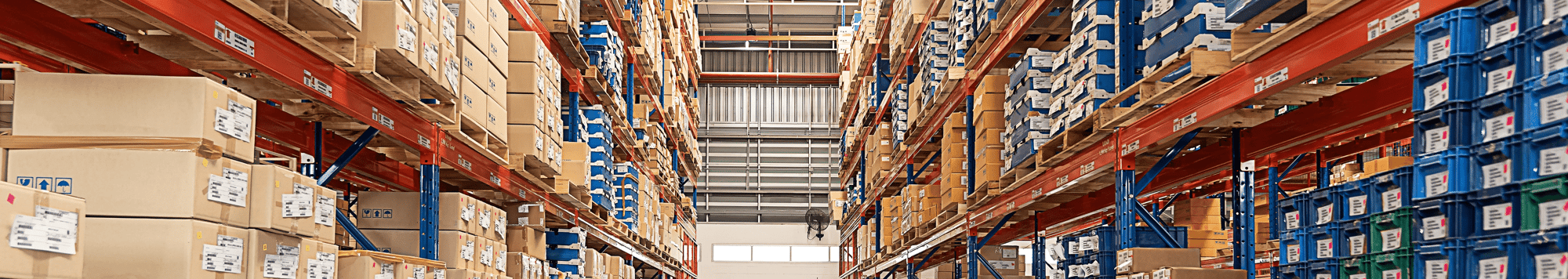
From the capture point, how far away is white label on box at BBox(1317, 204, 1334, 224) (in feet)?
15.2

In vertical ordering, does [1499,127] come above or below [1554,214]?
above

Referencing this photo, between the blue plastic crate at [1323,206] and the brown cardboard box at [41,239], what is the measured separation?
13.0 ft

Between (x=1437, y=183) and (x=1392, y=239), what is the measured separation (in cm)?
47

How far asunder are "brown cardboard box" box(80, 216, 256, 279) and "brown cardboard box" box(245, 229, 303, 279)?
312mm

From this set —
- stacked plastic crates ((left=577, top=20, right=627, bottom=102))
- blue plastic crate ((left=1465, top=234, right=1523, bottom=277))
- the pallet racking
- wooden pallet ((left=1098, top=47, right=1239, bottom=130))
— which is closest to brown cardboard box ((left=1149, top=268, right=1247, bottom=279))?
the pallet racking

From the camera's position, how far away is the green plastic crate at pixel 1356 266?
4.35m

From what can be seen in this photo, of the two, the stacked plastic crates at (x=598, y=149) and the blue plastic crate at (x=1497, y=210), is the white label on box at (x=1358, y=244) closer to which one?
the blue plastic crate at (x=1497, y=210)

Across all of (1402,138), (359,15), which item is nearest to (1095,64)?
(1402,138)

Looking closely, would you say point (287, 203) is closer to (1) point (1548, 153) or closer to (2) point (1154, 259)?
(1) point (1548, 153)

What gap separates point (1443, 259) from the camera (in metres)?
3.71

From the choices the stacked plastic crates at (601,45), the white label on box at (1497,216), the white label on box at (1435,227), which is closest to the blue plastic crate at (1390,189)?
the white label on box at (1435,227)

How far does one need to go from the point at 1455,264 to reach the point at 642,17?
9930mm

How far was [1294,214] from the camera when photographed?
5.02 metres

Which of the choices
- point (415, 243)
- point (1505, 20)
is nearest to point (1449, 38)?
point (1505, 20)
